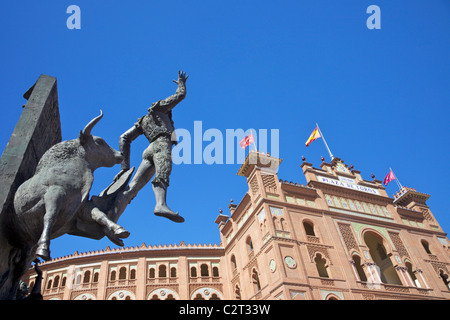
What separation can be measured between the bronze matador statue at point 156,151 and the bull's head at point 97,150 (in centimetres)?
19

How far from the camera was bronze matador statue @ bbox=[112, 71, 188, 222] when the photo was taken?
232 cm

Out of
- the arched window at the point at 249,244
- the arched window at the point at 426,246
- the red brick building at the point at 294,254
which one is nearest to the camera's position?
the red brick building at the point at 294,254

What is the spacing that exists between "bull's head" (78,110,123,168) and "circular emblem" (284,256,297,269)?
1635 centimetres

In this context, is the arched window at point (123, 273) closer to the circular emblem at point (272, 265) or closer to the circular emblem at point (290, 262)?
the circular emblem at point (272, 265)

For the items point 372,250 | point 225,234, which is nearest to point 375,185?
point 372,250

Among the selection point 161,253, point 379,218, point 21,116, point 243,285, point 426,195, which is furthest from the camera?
point 426,195

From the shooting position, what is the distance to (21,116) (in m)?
2.42

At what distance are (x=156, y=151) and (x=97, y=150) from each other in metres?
0.41

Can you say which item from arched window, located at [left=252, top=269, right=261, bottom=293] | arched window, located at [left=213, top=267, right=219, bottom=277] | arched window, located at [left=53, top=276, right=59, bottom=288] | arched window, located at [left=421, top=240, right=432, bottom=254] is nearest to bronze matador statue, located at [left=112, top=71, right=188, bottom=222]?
arched window, located at [left=252, top=269, right=261, bottom=293]

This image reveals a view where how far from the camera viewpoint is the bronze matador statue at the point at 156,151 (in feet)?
7.60

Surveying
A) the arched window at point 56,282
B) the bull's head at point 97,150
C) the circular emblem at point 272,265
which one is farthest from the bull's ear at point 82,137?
the arched window at point 56,282
